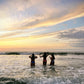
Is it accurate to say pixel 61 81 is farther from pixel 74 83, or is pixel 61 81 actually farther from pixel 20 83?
pixel 20 83

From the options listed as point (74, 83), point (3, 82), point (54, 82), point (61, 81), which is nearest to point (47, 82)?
point (54, 82)

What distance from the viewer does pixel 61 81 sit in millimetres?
9070

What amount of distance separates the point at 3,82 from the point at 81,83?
20.5 ft

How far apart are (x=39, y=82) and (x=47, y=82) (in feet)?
2.12

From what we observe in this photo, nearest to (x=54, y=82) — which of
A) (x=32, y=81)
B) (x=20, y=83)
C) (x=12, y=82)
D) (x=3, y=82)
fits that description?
(x=32, y=81)

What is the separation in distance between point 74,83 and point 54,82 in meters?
1.59

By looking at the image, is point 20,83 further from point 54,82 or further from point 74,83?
point 74,83

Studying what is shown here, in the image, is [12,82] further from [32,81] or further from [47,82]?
[47,82]

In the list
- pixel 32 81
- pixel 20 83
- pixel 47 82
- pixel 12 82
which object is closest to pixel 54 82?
pixel 47 82

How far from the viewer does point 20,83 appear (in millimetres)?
8719

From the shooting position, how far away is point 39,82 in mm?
8805

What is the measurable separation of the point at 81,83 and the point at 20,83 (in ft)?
16.0

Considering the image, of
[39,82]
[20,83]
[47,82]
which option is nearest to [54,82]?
[47,82]

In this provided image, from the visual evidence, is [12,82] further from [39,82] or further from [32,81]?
[39,82]
